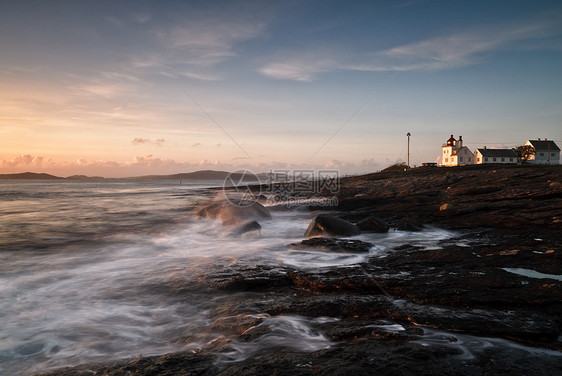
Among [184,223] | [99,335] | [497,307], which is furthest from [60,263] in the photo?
[497,307]

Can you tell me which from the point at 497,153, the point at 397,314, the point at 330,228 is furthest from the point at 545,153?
the point at 397,314

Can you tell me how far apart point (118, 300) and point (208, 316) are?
2.10 m

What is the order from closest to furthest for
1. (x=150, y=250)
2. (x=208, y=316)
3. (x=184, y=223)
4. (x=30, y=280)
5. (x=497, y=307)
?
(x=497, y=307), (x=208, y=316), (x=30, y=280), (x=150, y=250), (x=184, y=223)

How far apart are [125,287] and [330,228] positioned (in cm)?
582

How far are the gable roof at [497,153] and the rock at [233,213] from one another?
6353cm

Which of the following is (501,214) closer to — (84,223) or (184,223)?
(184,223)

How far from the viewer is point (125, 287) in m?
6.11

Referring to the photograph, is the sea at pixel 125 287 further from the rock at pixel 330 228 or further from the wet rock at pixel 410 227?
the rock at pixel 330 228

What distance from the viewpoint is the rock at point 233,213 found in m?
12.7

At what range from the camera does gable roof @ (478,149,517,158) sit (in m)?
61.4

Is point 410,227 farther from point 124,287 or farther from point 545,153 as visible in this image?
point 545,153

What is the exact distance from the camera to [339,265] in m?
6.50

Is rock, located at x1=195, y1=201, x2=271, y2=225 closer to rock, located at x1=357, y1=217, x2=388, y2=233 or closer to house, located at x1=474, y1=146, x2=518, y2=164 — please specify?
rock, located at x1=357, y1=217, x2=388, y2=233

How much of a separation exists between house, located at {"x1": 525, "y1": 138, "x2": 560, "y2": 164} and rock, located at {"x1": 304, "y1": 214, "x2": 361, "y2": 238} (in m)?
72.0
